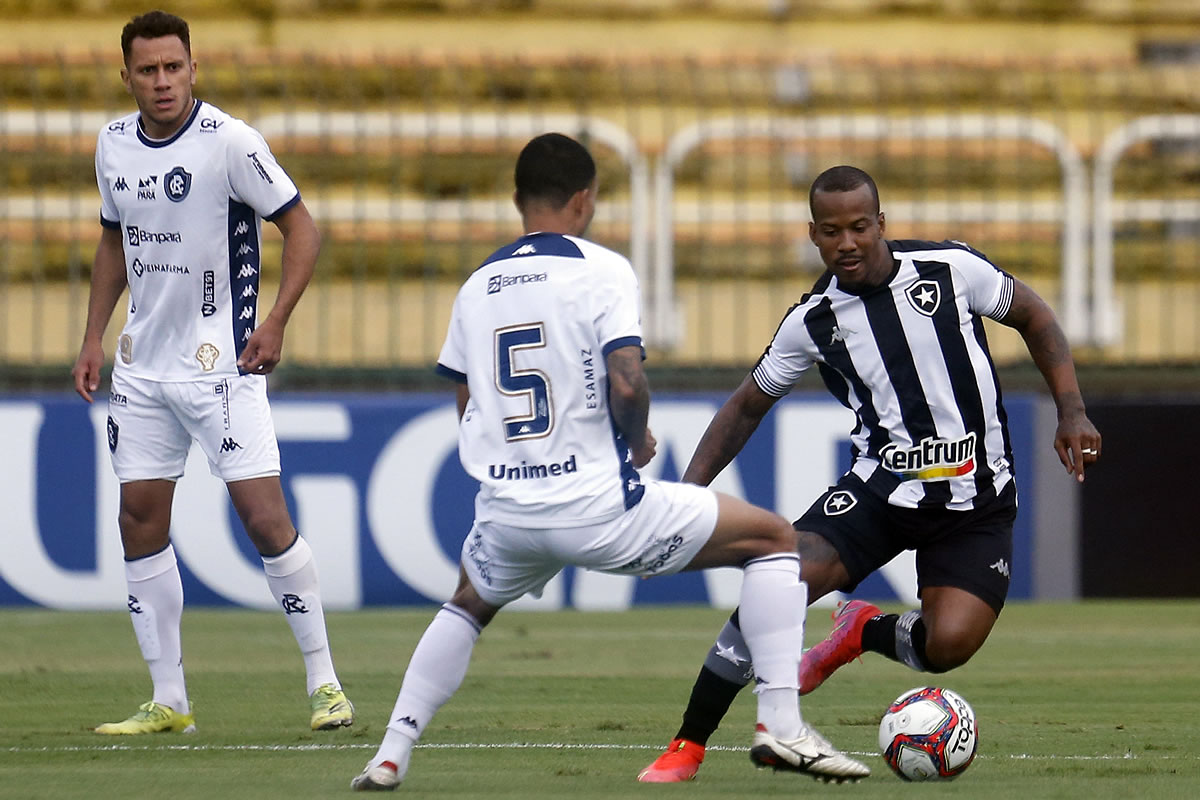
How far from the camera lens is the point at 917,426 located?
5.64 metres

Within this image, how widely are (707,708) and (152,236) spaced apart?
7.22ft

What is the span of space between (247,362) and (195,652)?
9.08ft

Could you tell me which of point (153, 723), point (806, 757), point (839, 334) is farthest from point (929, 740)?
point (153, 723)

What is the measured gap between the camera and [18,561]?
→ 9.54 metres

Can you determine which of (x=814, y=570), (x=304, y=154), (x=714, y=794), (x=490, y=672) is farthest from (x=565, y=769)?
(x=304, y=154)

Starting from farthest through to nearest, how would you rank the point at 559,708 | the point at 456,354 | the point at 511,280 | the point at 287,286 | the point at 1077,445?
the point at 559,708 < the point at 287,286 < the point at 1077,445 < the point at 456,354 < the point at 511,280

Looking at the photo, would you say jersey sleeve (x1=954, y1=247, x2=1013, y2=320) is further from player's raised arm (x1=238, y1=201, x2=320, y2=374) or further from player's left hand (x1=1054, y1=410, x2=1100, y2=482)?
player's raised arm (x1=238, y1=201, x2=320, y2=374)

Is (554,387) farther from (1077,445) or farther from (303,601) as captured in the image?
(303,601)

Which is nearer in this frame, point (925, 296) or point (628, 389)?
point (628, 389)

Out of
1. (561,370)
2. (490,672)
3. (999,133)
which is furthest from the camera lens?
(999,133)

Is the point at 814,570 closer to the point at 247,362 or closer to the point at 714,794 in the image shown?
the point at 714,794

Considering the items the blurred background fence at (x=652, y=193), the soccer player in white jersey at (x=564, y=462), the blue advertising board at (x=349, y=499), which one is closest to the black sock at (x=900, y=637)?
the soccer player in white jersey at (x=564, y=462)

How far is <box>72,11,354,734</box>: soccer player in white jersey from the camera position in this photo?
19.1 feet

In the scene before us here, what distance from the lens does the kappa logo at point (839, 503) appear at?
224 inches
